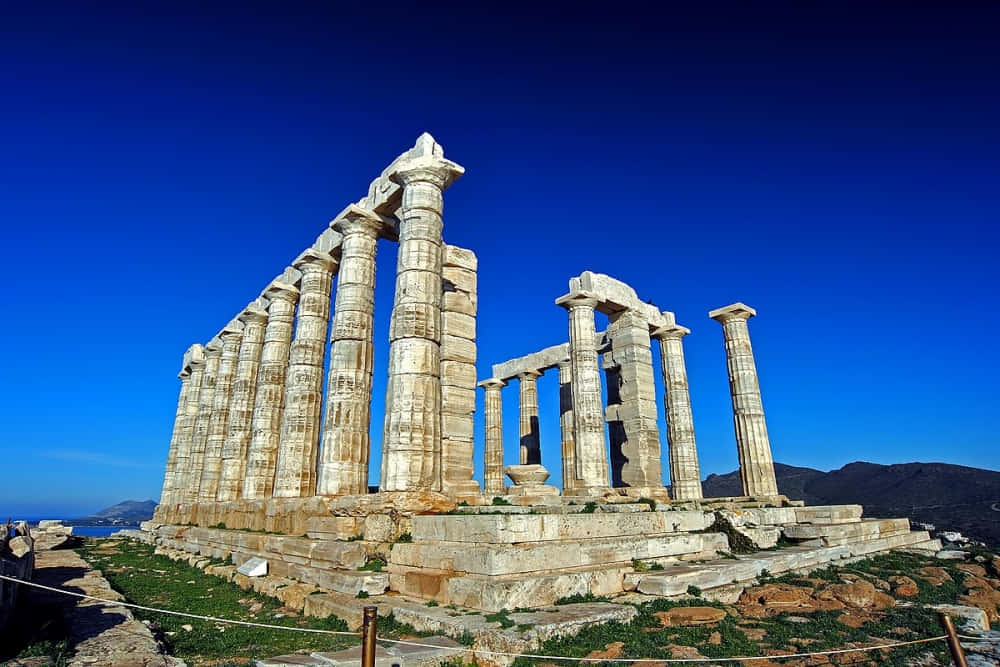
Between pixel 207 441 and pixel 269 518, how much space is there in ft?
45.0

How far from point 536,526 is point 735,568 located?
12.4 ft

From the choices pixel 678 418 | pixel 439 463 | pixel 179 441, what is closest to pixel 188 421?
pixel 179 441

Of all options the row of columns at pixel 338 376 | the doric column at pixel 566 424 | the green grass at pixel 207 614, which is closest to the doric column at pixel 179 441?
the row of columns at pixel 338 376

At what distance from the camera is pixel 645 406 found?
78.7 feet

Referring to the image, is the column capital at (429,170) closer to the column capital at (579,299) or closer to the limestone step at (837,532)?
the column capital at (579,299)

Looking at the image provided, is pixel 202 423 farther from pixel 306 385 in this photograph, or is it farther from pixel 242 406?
pixel 306 385

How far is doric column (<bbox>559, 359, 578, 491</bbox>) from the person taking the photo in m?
26.8

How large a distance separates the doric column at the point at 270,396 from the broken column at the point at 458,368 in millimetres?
8651

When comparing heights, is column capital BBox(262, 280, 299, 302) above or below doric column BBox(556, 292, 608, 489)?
above


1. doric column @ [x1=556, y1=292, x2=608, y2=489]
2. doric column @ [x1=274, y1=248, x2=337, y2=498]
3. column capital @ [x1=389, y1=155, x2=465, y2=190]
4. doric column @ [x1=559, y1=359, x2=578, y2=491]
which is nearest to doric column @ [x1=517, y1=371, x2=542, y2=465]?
doric column @ [x1=559, y1=359, x2=578, y2=491]

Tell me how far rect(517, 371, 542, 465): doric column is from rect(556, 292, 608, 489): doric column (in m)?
8.53

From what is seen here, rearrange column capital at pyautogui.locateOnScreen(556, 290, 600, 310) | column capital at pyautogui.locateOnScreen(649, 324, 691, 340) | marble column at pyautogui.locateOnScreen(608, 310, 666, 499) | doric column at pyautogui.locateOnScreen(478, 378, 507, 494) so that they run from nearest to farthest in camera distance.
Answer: column capital at pyautogui.locateOnScreen(556, 290, 600, 310) < marble column at pyautogui.locateOnScreen(608, 310, 666, 499) < column capital at pyautogui.locateOnScreen(649, 324, 691, 340) < doric column at pyautogui.locateOnScreen(478, 378, 507, 494)

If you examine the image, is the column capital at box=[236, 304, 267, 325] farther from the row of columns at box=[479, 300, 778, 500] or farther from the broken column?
the row of columns at box=[479, 300, 778, 500]

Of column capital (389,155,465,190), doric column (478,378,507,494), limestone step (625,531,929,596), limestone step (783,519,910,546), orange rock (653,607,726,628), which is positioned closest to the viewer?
orange rock (653,607,726,628)
